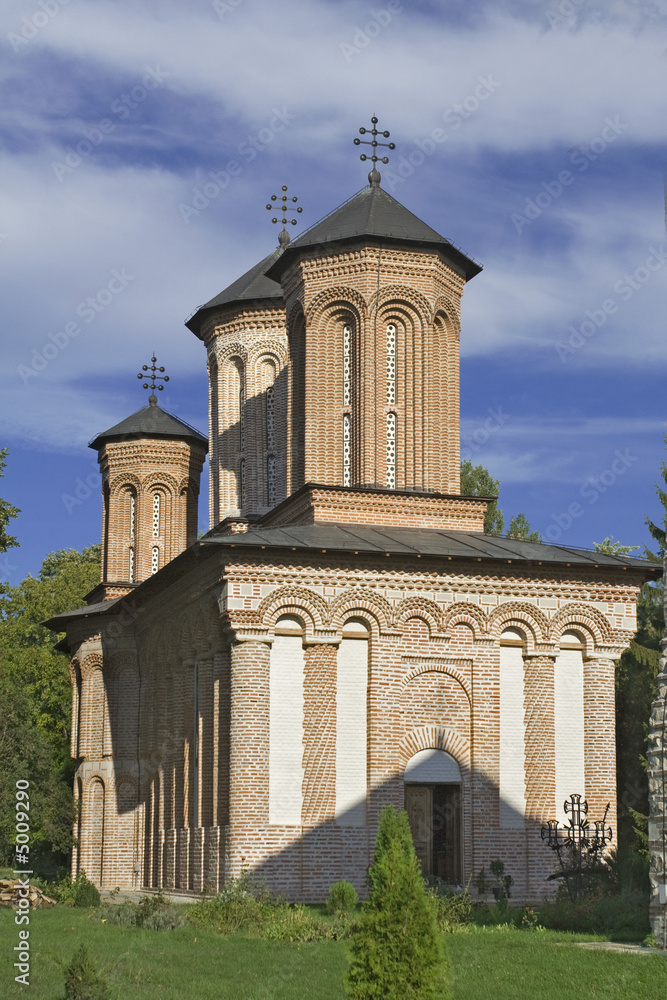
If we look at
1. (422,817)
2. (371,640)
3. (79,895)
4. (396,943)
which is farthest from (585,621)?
(396,943)

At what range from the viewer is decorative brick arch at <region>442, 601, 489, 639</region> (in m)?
21.3

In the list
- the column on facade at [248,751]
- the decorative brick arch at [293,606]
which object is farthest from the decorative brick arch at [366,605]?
the column on facade at [248,751]

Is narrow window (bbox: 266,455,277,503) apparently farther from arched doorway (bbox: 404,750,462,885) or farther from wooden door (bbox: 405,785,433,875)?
wooden door (bbox: 405,785,433,875)

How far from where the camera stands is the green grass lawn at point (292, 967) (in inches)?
469

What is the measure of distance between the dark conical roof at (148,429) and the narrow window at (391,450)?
12.3 m

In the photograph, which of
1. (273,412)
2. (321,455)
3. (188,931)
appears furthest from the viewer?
(273,412)

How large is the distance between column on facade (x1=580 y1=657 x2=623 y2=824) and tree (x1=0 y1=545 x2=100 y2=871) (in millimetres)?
13121

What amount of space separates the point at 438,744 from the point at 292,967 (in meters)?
7.61

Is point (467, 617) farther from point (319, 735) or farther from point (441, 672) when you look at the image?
point (319, 735)

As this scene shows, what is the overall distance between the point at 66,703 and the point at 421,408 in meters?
21.2

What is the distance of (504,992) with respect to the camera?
11938mm

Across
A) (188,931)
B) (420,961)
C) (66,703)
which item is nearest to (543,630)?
(188,931)

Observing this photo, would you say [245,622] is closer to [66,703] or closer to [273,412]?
[273,412]

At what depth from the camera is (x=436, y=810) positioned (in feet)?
68.6
